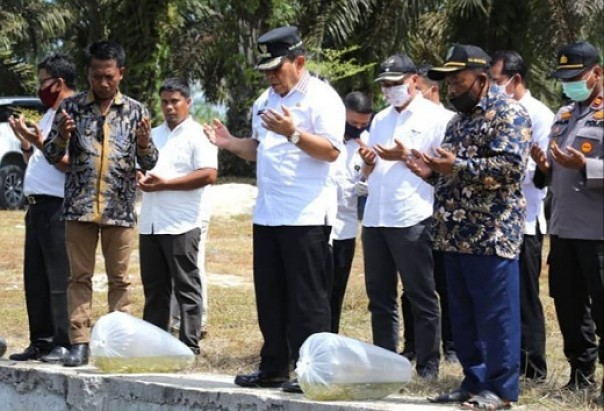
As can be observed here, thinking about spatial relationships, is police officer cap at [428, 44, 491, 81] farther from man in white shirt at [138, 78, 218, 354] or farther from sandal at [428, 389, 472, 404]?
man in white shirt at [138, 78, 218, 354]

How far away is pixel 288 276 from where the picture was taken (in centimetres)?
621

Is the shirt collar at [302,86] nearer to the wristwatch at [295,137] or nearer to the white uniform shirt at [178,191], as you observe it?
the wristwatch at [295,137]

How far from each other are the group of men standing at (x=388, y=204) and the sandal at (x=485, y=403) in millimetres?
12

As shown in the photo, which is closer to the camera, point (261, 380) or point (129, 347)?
point (261, 380)

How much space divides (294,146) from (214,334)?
9.83 ft

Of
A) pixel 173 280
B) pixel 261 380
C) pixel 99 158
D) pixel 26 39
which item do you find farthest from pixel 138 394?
pixel 26 39

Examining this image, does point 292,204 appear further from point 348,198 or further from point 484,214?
point 348,198

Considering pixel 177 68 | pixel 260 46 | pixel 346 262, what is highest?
pixel 177 68

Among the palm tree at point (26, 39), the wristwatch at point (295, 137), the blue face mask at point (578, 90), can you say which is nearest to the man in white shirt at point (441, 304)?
the blue face mask at point (578, 90)

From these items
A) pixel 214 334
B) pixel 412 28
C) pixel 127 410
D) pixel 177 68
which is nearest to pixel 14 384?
pixel 127 410

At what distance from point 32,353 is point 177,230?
1.19 metres

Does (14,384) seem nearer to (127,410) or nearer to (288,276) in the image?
(127,410)

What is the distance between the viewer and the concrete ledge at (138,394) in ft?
19.0

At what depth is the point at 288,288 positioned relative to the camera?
247 inches
